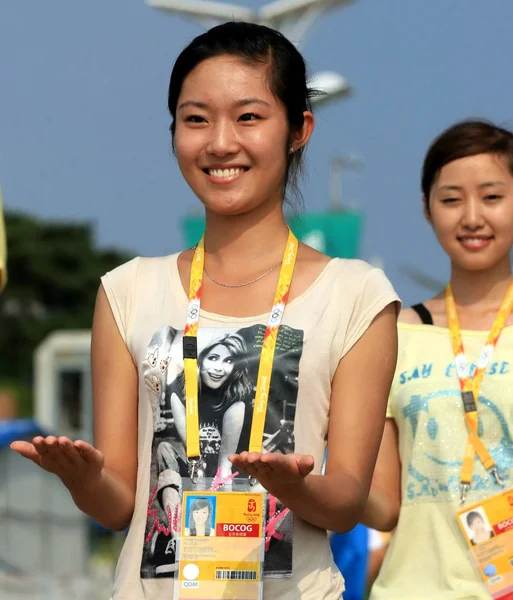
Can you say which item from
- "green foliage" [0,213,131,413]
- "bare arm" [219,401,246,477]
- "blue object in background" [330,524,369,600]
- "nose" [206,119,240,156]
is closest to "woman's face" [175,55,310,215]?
"nose" [206,119,240,156]

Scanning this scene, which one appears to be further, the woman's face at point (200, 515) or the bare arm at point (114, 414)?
the bare arm at point (114, 414)

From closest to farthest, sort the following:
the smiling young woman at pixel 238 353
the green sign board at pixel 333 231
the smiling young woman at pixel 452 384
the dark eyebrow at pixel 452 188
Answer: the smiling young woman at pixel 238 353, the smiling young woman at pixel 452 384, the dark eyebrow at pixel 452 188, the green sign board at pixel 333 231

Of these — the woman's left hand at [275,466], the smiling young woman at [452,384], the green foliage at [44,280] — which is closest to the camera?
the woman's left hand at [275,466]

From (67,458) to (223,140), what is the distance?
0.81 metres

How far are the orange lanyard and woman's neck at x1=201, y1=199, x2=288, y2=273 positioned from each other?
127 centimetres

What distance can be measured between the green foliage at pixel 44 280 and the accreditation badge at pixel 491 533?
6036 centimetres

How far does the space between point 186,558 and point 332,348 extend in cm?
57

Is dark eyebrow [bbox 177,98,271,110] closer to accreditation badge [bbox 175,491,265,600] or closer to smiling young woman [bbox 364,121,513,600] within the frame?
accreditation badge [bbox 175,491,265,600]

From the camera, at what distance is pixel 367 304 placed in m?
3.02

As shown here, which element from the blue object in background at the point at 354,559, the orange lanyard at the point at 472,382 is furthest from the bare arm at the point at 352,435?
the blue object in background at the point at 354,559

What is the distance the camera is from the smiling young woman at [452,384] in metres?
4.11

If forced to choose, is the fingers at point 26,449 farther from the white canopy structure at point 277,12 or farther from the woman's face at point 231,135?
the white canopy structure at point 277,12

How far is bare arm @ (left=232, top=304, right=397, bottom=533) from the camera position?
9.03 feet

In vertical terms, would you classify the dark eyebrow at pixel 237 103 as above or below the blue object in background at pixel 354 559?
above
